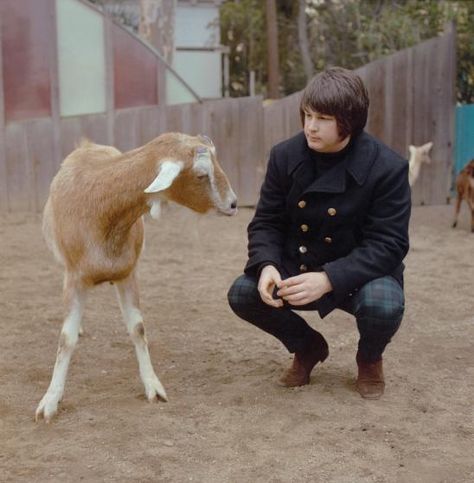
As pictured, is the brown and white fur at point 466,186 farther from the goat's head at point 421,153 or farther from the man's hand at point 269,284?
the man's hand at point 269,284

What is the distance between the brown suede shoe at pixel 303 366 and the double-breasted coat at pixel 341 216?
0.42 meters

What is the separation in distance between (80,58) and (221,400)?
6.65m

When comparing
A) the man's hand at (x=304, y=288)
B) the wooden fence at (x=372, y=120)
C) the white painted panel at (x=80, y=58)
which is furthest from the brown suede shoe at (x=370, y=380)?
the white painted panel at (x=80, y=58)

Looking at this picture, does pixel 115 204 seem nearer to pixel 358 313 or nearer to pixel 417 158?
Result: pixel 358 313

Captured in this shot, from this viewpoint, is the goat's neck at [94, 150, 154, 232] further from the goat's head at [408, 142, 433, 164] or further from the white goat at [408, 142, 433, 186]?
A: the goat's head at [408, 142, 433, 164]

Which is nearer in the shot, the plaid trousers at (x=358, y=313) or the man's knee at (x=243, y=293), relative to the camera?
the plaid trousers at (x=358, y=313)

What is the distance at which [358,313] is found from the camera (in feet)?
10.4

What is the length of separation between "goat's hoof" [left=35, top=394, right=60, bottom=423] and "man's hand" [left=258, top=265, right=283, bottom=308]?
3.16 ft

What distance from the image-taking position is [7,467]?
2730mm

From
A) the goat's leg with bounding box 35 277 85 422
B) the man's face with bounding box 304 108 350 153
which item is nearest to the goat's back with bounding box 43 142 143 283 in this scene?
the goat's leg with bounding box 35 277 85 422

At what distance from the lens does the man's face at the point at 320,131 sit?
303 centimetres

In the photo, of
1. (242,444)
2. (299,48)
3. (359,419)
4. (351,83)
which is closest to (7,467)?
(242,444)

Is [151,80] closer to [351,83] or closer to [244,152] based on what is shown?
[244,152]

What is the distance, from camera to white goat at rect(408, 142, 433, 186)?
9248 mm
